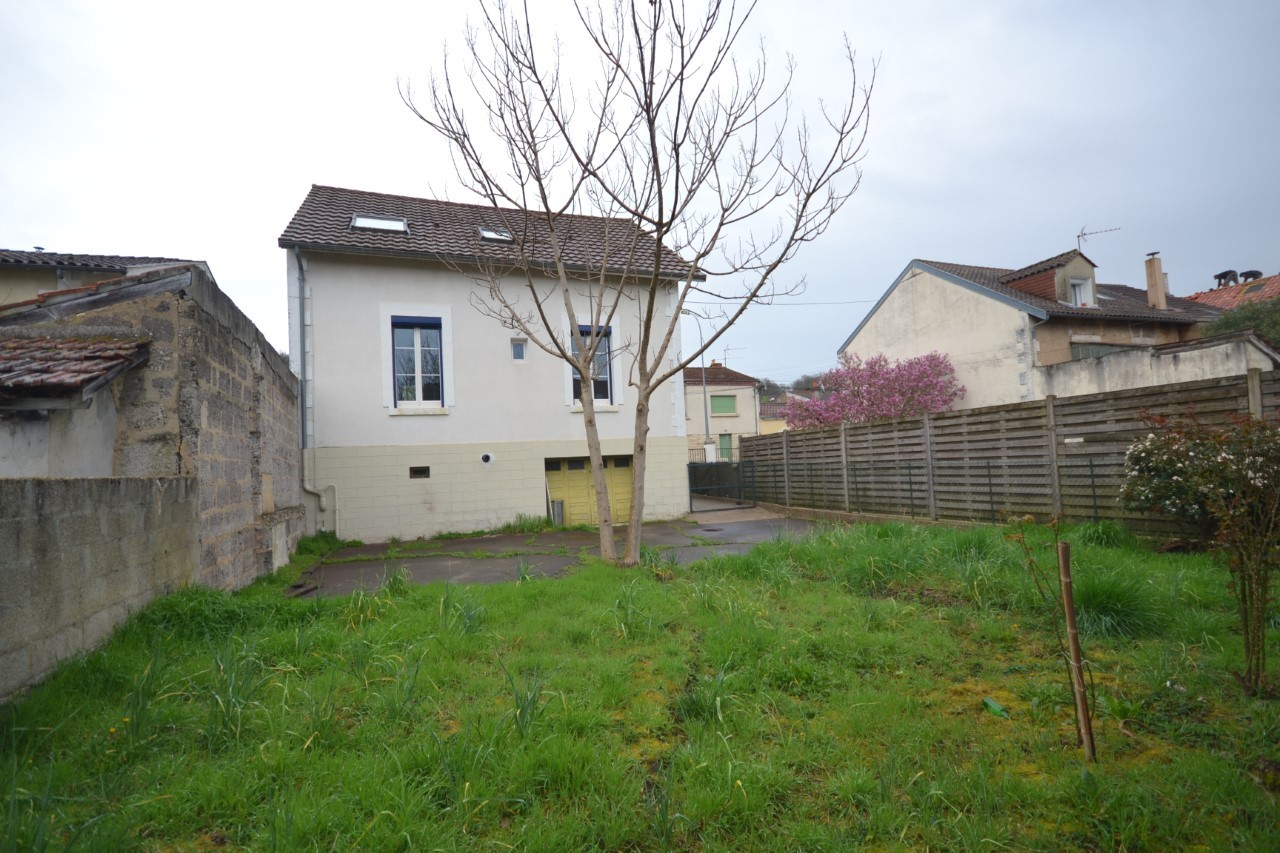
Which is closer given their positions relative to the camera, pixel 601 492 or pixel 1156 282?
pixel 601 492

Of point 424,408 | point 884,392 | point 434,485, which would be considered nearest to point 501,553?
point 434,485

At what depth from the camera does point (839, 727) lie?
136 inches

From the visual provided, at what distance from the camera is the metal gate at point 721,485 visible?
750 inches

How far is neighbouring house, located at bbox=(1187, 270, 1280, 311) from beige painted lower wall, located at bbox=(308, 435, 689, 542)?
2888cm

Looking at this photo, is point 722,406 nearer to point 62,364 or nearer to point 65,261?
point 65,261

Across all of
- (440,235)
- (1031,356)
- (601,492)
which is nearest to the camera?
(601,492)

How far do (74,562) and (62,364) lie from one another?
169 centimetres

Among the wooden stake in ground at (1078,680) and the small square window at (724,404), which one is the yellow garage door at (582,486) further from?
the small square window at (724,404)

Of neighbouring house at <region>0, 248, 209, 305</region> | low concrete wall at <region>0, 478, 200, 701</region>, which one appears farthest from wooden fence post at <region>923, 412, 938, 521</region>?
neighbouring house at <region>0, 248, 209, 305</region>

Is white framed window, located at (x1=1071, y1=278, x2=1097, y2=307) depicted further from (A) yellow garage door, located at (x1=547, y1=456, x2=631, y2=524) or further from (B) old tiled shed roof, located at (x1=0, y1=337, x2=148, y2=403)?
(B) old tiled shed roof, located at (x1=0, y1=337, x2=148, y2=403)

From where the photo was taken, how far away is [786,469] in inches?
674

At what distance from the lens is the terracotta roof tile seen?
430cm

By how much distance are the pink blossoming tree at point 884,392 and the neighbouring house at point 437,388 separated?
8338mm

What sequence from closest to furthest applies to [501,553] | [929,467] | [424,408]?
[501,553] → [929,467] → [424,408]
